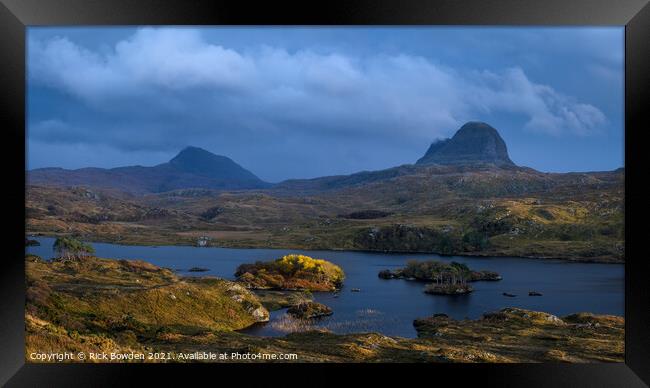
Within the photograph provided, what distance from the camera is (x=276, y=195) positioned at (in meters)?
44.0

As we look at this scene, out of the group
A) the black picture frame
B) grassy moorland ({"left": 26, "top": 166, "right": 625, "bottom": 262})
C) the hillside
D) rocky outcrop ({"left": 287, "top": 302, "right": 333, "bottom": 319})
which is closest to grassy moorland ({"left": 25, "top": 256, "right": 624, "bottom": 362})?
rocky outcrop ({"left": 287, "top": 302, "right": 333, "bottom": 319})

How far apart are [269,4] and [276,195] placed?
36.6 m

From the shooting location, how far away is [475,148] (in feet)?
138

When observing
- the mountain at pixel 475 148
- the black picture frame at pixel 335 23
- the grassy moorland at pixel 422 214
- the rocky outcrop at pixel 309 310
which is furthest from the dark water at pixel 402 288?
the black picture frame at pixel 335 23

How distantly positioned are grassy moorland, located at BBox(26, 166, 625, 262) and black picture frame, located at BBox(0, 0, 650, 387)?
2391cm

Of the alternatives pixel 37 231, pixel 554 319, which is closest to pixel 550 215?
pixel 554 319

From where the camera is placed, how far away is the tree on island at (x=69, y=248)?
71.1 feet

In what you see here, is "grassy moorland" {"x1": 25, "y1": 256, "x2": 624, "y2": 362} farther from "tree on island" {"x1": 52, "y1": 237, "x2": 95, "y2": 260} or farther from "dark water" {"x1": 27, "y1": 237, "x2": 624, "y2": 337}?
"dark water" {"x1": 27, "y1": 237, "x2": 624, "y2": 337}

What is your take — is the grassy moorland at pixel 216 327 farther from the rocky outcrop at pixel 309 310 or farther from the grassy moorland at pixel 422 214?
the grassy moorland at pixel 422 214

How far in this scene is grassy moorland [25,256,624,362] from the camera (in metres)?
11.0

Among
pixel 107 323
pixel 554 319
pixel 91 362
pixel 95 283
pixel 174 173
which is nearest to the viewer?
pixel 91 362

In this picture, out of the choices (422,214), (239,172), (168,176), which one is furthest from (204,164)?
(422,214)

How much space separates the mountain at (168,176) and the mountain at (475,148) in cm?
1450

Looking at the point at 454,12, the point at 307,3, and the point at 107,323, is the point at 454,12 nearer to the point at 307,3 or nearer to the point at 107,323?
the point at 307,3
